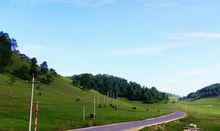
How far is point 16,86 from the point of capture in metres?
166

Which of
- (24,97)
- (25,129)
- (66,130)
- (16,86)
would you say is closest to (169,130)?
(66,130)

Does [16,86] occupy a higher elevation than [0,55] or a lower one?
lower

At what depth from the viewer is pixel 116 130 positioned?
206ft

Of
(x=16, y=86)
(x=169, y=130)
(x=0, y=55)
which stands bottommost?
(x=169, y=130)

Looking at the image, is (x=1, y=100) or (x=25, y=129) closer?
(x=25, y=129)

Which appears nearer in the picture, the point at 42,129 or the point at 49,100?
the point at 42,129

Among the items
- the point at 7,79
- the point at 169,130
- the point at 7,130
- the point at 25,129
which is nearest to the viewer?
the point at 7,130

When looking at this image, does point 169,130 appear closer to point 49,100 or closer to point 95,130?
point 95,130

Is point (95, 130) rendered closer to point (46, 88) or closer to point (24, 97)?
point (24, 97)

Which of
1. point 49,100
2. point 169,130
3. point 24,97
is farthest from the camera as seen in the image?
point 49,100

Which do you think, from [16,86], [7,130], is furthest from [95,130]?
[16,86]

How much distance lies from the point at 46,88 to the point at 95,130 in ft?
442

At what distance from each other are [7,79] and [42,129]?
385 feet

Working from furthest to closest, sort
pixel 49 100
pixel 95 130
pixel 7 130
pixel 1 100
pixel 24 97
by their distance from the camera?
pixel 49 100 < pixel 24 97 < pixel 1 100 < pixel 95 130 < pixel 7 130
